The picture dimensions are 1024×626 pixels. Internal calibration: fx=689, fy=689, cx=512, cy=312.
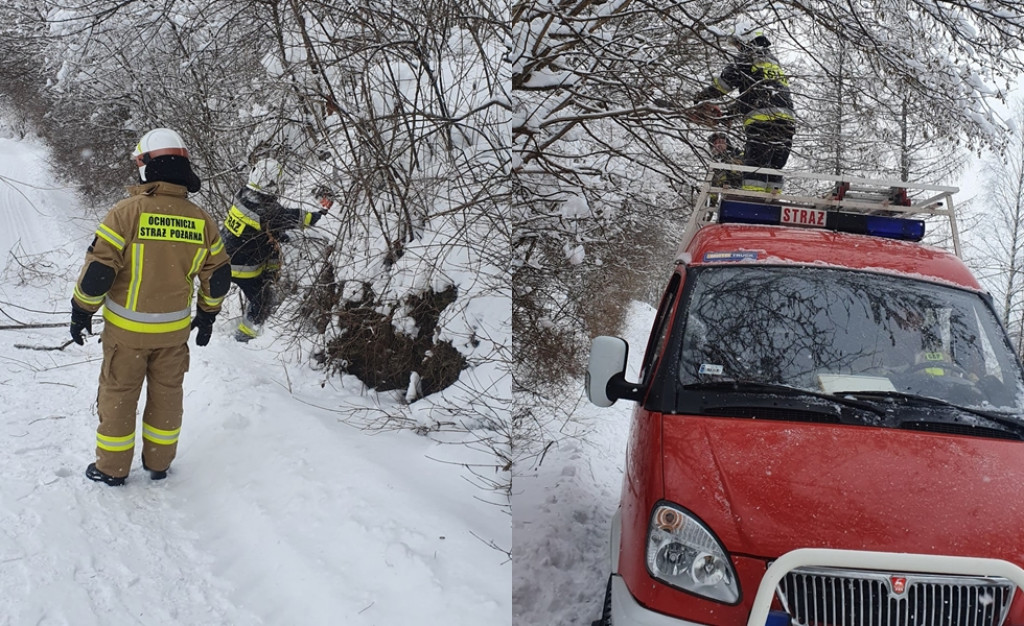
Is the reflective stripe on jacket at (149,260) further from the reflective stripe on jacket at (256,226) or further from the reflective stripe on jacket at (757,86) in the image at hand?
the reflective stripe on jacket at (757,86)

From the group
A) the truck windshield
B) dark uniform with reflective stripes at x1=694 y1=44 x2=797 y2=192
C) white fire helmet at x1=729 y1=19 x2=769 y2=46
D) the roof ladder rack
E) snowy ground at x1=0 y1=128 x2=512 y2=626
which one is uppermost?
white fire helmet at x1=729 y1=19 x2=769 y2=46

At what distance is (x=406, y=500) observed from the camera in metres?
4.11

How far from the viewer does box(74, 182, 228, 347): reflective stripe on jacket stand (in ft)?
13.8

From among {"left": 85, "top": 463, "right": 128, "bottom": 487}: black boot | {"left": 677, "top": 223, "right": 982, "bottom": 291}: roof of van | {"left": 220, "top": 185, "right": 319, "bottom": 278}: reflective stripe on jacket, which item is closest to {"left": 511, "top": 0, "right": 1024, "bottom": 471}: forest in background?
{"left": 677, "top": 223, "right": 982, "bottom": 291}: roof of van

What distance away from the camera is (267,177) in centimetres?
673

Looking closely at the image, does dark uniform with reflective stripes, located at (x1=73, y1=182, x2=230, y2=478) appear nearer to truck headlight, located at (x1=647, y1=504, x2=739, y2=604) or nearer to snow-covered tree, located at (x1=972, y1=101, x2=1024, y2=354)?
truck headlight, located at (x1=647, y1=504, x2=739, y2=604)

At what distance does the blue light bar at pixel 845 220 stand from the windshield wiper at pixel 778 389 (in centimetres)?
146

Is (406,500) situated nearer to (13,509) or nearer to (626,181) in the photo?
(13,509)

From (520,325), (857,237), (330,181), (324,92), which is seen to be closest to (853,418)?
(857,237)

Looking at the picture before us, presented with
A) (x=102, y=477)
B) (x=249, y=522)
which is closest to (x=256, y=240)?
(x=102, y=477)

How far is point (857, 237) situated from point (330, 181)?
4.20 meters

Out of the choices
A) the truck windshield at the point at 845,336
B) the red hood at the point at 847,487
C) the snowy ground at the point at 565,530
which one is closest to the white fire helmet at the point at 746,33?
the truck windshield at the point at 845,336

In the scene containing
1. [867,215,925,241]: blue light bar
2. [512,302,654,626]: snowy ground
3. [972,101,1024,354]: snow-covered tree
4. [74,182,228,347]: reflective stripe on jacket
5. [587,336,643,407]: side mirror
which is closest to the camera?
[587,336,643,407]: side mirror

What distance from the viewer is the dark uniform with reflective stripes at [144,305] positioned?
13.8ft
